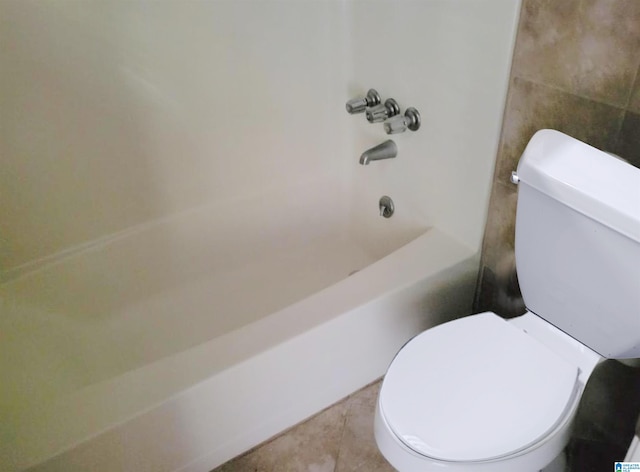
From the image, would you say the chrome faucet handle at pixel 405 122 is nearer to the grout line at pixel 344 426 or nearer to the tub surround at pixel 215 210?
the tub surround at pixel 215 210

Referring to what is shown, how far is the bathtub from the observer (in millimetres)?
1044

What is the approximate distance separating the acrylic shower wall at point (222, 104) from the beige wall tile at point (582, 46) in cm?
5

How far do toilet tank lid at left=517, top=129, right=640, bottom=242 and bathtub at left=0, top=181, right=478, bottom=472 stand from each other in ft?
1.60

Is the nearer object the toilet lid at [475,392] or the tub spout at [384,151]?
the toilet lid at [475,392]

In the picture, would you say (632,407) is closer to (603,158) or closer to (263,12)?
(603,158)

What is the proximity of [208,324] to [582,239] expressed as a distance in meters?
1.06

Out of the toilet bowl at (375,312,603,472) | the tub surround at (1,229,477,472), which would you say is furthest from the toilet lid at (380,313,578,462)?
the tub surround at (1,229,477,472)

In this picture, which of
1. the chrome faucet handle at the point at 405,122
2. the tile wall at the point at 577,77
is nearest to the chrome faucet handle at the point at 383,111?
the chrome faucet handle at the point at 405,122

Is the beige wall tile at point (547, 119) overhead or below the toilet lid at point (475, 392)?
overhead

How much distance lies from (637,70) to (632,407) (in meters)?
0.74

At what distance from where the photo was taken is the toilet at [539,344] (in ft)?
2.82

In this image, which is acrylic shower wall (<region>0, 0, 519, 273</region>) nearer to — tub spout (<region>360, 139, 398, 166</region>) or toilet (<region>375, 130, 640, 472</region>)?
tub spout (<region>360, 139, 398, 166</region>)

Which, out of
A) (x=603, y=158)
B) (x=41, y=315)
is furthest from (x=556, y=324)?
(x=41, y=315)

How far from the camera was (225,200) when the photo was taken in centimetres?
168
